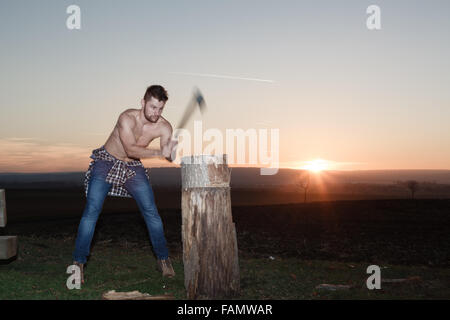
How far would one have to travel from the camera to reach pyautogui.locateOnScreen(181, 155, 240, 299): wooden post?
4.52 m

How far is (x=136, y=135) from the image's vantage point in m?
5.57

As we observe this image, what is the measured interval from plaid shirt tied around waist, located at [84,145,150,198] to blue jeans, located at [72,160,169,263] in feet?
0.16

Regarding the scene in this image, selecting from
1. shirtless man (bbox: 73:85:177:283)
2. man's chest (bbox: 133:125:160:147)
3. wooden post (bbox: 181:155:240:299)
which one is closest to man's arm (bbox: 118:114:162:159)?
shirtless man (bbox: 73:85:177:283)

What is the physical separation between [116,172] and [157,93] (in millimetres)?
1089

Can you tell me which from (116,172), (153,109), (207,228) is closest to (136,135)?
Answer: (153,109)

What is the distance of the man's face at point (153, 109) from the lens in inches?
211

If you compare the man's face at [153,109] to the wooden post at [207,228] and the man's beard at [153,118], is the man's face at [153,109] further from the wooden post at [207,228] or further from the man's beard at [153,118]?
the wooden post at [207,228]

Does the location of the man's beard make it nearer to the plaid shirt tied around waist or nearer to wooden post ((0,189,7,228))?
the plaid shirt tied around waist

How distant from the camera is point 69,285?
5.09m

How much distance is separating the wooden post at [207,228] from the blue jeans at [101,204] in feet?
3.36
